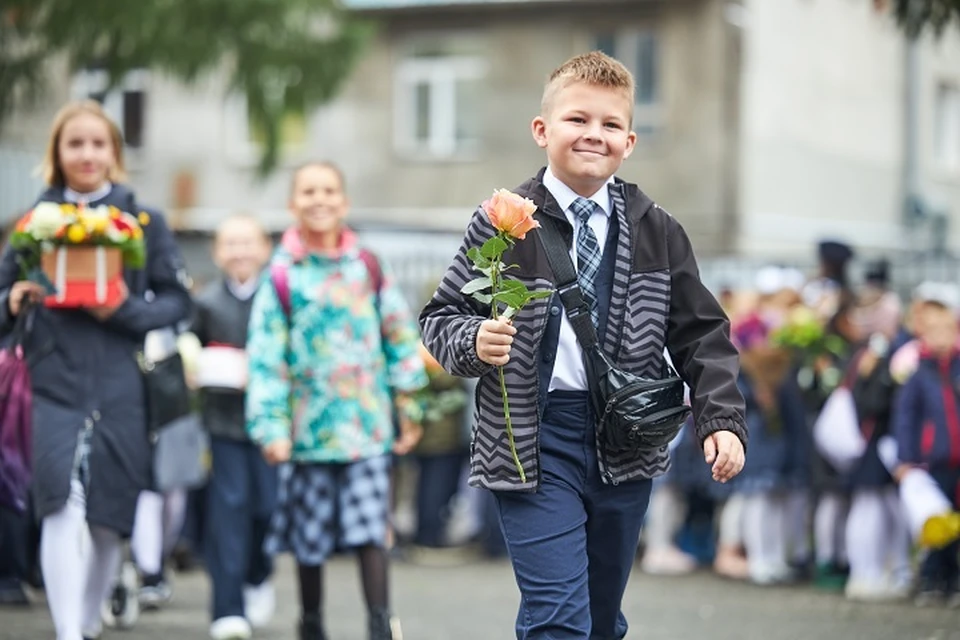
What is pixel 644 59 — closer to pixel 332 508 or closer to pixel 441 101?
pixel 441 101

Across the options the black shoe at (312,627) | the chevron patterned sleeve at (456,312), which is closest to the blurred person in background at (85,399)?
the black shoe at (312,627)

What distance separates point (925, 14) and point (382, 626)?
164 inches

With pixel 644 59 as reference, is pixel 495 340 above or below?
below

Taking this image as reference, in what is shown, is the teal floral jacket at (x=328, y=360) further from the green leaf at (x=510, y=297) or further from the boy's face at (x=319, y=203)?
the green leaf at (x=510, y=297)

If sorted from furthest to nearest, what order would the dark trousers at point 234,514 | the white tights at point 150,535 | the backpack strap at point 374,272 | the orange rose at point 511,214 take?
the white tights at point 150,535, the dark trousers at point 234,514, the backpack strap at point 374,272, the orange rose at point 511,214

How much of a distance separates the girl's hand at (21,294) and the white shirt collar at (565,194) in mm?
2512

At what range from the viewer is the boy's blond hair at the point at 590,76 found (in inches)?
218

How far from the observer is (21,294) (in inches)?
292

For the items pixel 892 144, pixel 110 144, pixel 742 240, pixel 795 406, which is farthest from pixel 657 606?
pixel 892 144

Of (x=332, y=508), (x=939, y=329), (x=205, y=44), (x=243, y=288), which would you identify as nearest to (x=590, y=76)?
(x=332, y=508)

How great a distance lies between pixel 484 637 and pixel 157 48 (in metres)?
8.90

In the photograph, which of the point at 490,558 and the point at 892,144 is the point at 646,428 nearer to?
the point at 490,558

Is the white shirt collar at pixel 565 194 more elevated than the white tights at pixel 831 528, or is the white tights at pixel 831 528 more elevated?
the white shirt collar at pixel 565 194

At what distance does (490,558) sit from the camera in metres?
13.9
